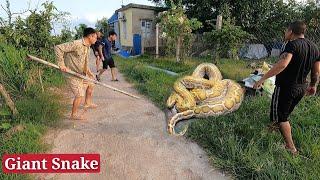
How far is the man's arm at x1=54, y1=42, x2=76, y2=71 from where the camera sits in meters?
4.83

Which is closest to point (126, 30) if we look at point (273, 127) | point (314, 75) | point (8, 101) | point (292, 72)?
point (8, 101)

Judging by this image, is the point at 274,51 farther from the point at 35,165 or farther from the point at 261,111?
the point at 35,165

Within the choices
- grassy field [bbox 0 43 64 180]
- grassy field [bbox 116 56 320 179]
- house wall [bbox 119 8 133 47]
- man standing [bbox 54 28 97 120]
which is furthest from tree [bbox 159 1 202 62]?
house wall [bbox 119 8 133 47]

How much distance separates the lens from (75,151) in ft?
13.6

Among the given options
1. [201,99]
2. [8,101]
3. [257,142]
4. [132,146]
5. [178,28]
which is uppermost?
[178,28]

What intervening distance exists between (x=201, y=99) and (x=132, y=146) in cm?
178

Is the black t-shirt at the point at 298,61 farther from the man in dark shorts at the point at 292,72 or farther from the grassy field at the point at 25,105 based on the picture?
the grassy field at the point at 25,105

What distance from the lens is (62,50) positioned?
4.91 meters

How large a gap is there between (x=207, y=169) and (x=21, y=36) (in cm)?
474

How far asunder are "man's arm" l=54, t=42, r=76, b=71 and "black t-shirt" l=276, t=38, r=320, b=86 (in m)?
3.25

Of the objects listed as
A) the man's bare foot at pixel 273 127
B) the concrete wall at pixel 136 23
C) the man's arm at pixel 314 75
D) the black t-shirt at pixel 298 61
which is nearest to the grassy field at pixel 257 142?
the man's bare foot at pixel 273 127

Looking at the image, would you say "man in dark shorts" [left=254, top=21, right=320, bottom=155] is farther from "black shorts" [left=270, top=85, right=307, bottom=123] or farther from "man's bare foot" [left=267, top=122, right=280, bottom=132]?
"man's bare foot" [left=267, top=122, right=280, bottom=132]

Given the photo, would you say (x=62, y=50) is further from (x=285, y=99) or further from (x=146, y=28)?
(x=146, y=28)

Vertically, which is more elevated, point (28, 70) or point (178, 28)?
point (178, 28)
